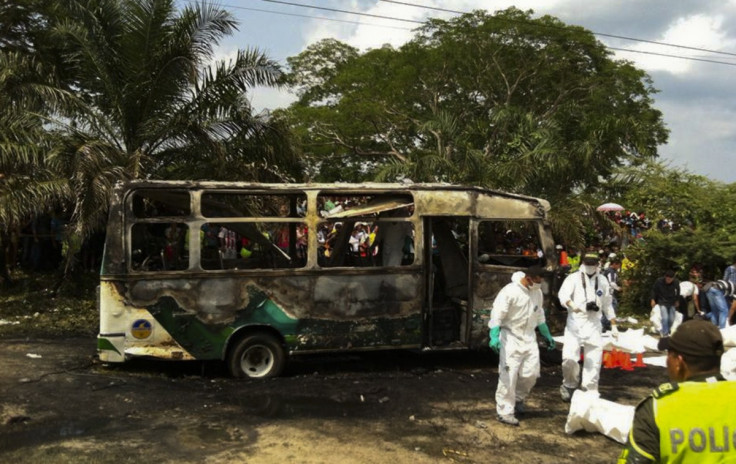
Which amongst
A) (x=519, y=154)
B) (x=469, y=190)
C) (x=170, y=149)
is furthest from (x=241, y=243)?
(x=519, y=154)

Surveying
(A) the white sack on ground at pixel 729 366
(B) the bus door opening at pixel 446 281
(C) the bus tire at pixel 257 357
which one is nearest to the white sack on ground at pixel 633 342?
(B) the bus door opening at pixel 446 281

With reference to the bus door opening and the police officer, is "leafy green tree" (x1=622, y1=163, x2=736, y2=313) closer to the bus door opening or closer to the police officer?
the bus door opening

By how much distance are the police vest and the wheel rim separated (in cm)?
625

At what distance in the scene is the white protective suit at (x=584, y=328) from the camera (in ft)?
23.7

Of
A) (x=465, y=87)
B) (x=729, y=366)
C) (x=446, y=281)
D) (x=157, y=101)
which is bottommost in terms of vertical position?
(x=729, y=366)

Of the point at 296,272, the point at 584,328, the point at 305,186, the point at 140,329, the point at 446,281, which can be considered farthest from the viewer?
the point at 446,281

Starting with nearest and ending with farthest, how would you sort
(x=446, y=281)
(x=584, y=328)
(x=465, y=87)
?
(x=584, y=328) → (x=446, y=281) → (x=465, y=87)

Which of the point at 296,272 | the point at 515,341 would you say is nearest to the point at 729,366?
the point at 515,341

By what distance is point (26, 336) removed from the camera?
33.9 ft

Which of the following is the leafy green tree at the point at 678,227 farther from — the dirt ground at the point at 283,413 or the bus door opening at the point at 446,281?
the bus door opening at the point at 446,281

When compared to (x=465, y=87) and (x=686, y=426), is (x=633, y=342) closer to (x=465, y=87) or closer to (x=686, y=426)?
(x=686, y=426)

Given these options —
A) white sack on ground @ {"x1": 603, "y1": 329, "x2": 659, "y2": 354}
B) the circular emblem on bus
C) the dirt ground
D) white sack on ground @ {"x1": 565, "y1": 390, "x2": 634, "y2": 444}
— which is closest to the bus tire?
the dirt ground

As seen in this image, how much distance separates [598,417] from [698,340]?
390 cm

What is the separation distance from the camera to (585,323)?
736 cm
